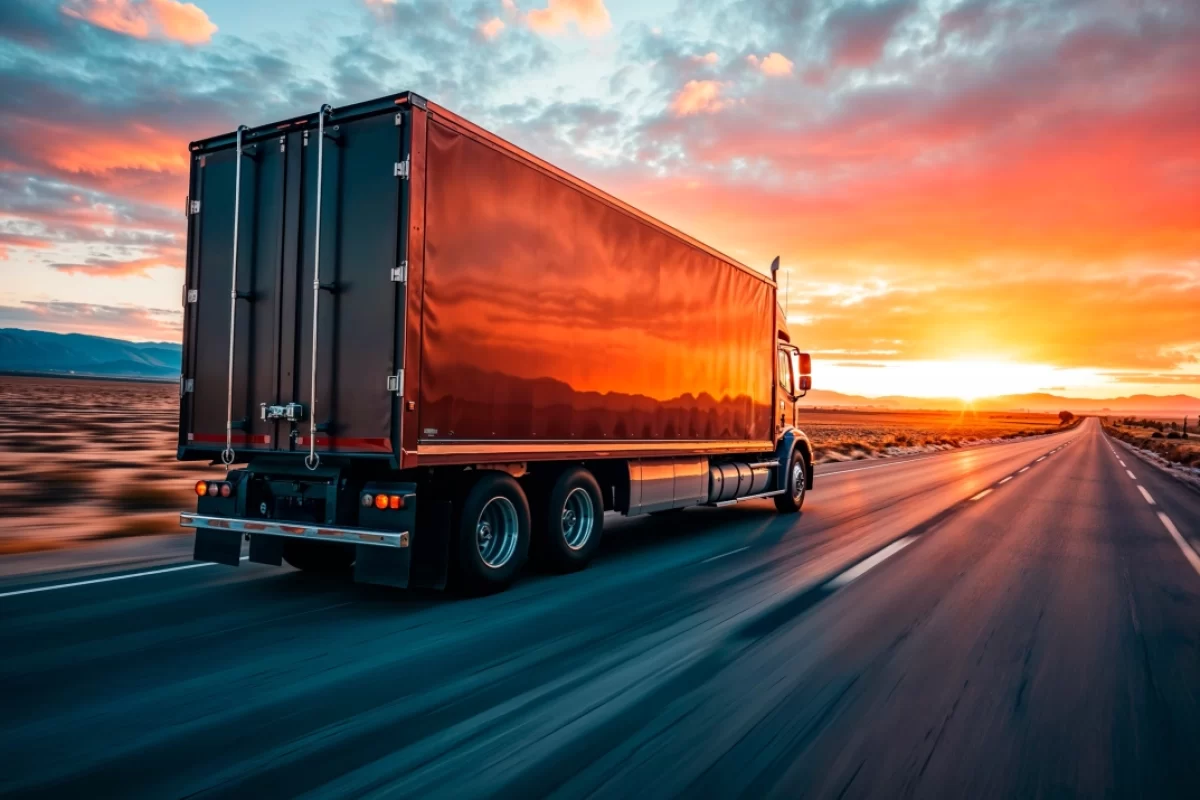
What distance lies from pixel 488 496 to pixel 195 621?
2.43m

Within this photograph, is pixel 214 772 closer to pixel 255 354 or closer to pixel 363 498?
pixel 363 498

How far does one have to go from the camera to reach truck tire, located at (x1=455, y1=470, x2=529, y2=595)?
6.92 m

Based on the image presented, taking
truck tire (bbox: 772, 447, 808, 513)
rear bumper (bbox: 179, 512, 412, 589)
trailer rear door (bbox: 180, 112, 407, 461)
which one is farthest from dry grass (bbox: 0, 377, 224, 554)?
truck tire (bbox: 772, 447, 808, 513)

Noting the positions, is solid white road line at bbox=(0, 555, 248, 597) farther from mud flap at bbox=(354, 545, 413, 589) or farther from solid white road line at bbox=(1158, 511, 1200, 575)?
solid white road line at bbox=(1158, 511, 1200, 575)

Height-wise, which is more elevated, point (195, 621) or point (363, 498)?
point (363, 498)

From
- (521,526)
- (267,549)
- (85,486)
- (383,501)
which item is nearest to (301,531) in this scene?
(267,549)

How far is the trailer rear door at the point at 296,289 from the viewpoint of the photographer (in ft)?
21.5

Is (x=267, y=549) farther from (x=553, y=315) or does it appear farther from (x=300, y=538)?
(x=553, y=315)

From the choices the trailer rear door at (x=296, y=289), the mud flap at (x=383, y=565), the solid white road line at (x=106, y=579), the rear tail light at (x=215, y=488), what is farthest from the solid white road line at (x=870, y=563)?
the solid white road line at (x=106, y=579)

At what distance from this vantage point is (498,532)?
24.8ft

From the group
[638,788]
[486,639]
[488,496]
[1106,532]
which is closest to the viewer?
[638,788]

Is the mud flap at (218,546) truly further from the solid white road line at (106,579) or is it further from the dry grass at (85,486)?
the dry grass at (85,486)

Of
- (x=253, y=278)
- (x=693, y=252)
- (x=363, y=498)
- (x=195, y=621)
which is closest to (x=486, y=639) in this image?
(x=363, y=498)

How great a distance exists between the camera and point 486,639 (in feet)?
18.8
